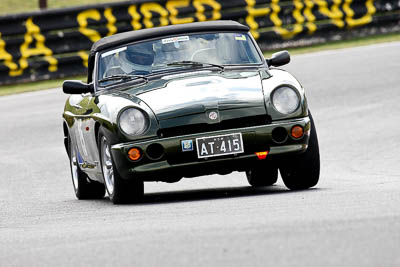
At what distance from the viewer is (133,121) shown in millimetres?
7266

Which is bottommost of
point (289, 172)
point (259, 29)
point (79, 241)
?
point (259, 29)

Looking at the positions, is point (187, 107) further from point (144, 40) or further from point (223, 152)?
point (144, 40)

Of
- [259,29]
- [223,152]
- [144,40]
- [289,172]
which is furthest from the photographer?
[259,29]

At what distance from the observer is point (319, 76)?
1569 cm

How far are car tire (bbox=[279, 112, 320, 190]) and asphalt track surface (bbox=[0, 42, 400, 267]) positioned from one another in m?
0.12

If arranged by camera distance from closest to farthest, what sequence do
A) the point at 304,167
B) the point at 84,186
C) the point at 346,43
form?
the point at 304,167 < the point at 84,186 < the point at 346,43

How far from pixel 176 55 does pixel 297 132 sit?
1528 mm

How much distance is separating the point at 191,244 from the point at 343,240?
0.74m

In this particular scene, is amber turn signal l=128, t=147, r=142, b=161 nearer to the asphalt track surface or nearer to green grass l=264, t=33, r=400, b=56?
the asphalt track surface

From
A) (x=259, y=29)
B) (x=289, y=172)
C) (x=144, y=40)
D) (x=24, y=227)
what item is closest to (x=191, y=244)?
(x=24, y=227)

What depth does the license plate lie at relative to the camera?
23.6 feet

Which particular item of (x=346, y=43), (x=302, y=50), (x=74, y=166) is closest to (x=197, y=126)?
(x=74, y=166)

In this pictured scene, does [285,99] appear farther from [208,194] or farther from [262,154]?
[208,194]

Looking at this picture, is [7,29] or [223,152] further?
[7,29]
